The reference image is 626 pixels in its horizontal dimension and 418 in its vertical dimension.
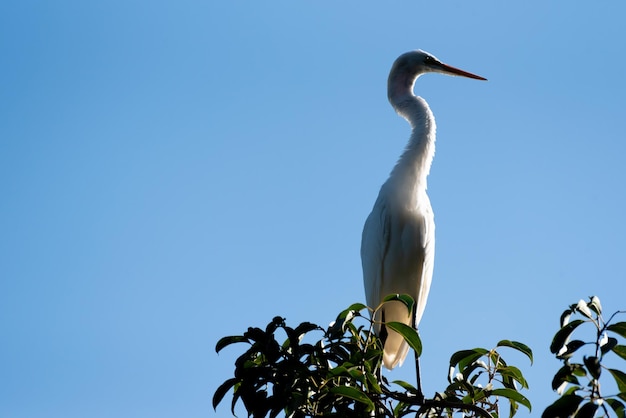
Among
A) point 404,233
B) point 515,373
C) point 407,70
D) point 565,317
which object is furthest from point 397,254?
point 565,317

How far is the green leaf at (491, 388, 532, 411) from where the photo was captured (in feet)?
9.50

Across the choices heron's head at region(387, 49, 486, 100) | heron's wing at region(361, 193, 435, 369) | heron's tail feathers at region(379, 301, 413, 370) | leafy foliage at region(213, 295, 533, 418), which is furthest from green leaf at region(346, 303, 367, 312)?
heron's head at region(387, 49, 486, 100)

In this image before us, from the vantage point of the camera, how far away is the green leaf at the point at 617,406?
1.80 m

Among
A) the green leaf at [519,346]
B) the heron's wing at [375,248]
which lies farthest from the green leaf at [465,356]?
the heron's wing at [375,248]

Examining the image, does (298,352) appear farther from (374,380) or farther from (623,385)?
(623,385)

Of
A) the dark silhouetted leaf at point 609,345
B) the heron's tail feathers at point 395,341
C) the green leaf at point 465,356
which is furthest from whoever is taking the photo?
the heron's tail feathers at point 395,341

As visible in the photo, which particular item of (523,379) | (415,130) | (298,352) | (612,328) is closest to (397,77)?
(415,130)

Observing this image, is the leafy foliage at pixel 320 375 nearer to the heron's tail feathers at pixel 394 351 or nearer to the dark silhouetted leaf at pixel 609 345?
the dark silhouetted leaf at pixel 609 345

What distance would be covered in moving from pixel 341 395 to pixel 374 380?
0.49 ft

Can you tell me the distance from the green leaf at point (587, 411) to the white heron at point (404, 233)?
→ 2.62m

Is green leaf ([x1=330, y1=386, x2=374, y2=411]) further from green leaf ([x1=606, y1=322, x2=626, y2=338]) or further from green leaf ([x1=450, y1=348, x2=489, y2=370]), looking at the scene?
green leaf ([x1=606, y1=322, x2=626, y2=338])

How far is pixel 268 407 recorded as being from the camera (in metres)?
2.50

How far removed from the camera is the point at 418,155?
4586 millimetres

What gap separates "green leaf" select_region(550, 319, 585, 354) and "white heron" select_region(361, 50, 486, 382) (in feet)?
7.71
